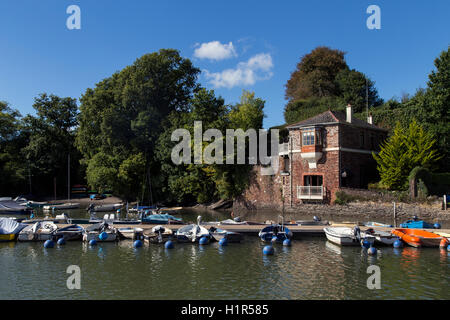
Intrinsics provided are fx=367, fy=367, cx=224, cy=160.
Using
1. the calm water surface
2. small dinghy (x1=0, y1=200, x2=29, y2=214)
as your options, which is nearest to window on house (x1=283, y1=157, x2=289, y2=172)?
the calm water surface

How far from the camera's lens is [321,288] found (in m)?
17.1

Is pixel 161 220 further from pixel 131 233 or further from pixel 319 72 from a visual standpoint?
pixel 319 72

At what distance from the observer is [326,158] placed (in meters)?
43.5

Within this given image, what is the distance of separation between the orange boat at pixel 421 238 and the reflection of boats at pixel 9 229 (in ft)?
97.5

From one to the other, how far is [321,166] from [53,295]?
33.9 metres

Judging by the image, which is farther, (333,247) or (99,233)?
(99,233)

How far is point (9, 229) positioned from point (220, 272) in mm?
19394

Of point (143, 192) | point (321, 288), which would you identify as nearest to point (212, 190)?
point (143, 192)

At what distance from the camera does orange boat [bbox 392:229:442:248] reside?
26.0m

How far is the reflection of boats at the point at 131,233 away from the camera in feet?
94.9

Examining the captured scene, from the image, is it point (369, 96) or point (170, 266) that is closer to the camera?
point (170, 266)

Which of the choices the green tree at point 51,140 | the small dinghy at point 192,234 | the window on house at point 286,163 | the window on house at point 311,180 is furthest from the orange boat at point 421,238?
the green tree at point 51,140

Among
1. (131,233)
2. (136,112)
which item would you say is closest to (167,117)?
(136,112)
